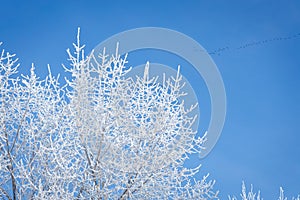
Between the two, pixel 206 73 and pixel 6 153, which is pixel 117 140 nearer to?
pixel 6 153

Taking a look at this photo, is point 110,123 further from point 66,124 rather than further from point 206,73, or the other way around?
point 206,73

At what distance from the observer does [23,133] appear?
688 centimetres

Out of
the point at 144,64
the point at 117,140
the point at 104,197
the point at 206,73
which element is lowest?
the point at 104,197

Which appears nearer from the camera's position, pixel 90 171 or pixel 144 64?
pixel 90 171

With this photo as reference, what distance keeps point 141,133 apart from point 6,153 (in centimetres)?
184

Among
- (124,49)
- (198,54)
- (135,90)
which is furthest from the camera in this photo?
(198,54)

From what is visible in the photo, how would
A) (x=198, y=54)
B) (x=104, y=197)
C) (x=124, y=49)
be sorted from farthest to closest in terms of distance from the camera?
1. (x=198, y=54)
2. (x=124, y=49)
3. (x=104, y=197)

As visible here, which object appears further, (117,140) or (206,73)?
(206,73)

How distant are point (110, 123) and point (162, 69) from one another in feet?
4.45

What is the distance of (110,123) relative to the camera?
6.19 metres

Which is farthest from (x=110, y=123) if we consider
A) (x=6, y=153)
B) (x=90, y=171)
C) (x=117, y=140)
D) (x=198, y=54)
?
(x=198, y=54)

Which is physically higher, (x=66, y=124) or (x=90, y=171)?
(x=66, y=124)

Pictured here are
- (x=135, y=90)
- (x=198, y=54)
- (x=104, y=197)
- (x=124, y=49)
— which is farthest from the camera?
(x=198, y=54)

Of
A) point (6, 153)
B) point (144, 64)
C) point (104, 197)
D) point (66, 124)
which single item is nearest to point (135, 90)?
point (144, 64)
